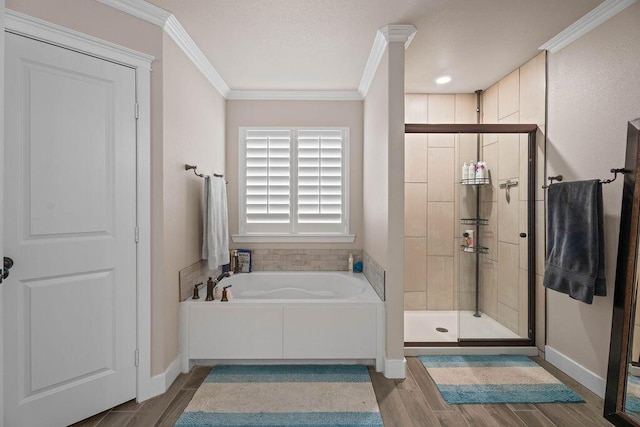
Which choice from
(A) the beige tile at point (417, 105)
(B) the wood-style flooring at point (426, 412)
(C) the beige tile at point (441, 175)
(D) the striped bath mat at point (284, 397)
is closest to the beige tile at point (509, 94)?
(C) the beige tile at point (441, 175)

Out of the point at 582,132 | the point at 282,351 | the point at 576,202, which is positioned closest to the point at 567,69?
the point at 582,132

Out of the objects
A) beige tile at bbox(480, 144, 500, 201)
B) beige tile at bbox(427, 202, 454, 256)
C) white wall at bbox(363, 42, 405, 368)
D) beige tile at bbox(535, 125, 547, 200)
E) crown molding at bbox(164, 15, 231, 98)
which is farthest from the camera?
beige tile at bbox(427, 202, 454, 256)

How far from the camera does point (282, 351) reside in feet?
8.13

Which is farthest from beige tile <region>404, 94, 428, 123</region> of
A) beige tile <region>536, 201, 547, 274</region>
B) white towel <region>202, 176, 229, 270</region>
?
white towel <region>202, 176, 229, 270</region>

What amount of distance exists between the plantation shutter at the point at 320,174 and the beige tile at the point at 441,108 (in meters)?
1.04

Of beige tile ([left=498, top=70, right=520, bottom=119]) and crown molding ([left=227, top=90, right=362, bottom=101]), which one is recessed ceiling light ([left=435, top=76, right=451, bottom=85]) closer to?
beige tile ([left=498, top=70, right=520, bottom=119])

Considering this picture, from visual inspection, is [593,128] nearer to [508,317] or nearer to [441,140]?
[441,140]

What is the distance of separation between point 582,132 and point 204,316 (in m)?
3.09

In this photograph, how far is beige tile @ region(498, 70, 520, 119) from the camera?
2914mm

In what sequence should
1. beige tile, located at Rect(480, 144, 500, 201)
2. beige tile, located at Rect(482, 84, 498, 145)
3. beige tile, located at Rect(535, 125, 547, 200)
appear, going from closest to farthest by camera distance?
beige tile, located at Rect(535, 125, 547, 200) → beige tile, located at Rect(480, 144, 500, 201) → beige tile, located at Rect(482, 84, 498, 145)

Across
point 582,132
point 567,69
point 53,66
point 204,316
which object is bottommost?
point 204,316

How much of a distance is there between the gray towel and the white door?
9.57ft

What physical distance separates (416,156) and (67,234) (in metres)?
3.05

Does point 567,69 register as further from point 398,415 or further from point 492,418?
point 398,415
